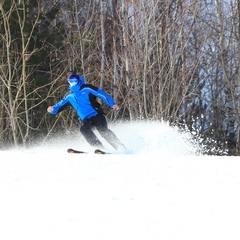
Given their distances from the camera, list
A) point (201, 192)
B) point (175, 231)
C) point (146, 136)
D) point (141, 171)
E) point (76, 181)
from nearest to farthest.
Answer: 1. point (175, 231)
2. point (201, 192)
3. point (76, 181)
4. point (141, 171)
5. point (146, 136)

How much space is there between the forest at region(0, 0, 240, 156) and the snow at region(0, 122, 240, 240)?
9.10m

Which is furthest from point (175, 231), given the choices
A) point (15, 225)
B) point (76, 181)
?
point (76, 181)

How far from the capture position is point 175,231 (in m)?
2.80

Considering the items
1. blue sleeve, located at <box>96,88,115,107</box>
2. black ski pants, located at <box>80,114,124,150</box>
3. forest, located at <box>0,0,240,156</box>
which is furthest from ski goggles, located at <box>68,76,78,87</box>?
forest, located at <box>0,0,240,156</box>

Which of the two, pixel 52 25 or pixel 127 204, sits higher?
pixel 52 25

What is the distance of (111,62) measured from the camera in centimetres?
1973

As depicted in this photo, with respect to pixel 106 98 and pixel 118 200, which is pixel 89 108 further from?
pixel 118 200

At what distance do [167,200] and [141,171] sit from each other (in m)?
1.36

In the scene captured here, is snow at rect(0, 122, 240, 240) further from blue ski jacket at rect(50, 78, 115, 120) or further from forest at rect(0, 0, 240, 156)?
forest at rect(0, 0, 240, 156)

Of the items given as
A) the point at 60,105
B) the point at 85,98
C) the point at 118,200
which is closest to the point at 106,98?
the point at 85,98

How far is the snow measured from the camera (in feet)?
9.22

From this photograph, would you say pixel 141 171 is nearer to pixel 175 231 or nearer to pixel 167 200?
pixel 167 200

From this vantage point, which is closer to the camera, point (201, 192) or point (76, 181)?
point (201, 192)

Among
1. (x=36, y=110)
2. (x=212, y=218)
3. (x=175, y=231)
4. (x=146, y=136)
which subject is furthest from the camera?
(x=36, y=110)
